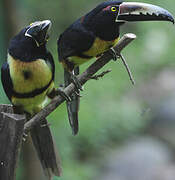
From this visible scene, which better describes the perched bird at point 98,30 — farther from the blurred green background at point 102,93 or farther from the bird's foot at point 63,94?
the blurred green background at point 102,93

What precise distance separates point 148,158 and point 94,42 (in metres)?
3.45

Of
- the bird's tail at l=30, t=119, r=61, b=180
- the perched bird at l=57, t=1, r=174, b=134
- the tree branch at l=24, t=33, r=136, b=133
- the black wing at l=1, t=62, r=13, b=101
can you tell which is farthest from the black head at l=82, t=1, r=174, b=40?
the bird's tail at l=30, t=119, r=61, b=180

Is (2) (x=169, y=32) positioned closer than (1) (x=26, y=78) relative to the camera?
No

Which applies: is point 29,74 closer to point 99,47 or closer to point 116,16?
point 99,47

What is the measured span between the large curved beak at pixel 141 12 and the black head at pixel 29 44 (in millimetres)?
460

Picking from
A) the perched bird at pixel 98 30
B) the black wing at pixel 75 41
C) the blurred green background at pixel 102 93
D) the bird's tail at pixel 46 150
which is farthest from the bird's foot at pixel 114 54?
the blurred green background at pixel 102 93

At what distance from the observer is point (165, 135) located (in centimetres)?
639

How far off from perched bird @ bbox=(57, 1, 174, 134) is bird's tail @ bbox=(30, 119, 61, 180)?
→ 0.18 metres

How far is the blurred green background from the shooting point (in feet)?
15.1

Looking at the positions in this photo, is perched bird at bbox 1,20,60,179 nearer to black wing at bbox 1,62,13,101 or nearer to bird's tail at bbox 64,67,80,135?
black wing at bbox 1,62,13,101

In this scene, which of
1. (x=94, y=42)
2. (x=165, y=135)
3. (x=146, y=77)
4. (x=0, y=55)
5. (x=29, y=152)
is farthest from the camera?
(x=146, y=77)

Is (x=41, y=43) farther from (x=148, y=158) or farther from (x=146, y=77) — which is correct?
(x=146, y=77)

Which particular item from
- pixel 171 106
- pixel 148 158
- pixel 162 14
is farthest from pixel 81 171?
pixel 162 14

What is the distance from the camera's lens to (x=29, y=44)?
2361mm
